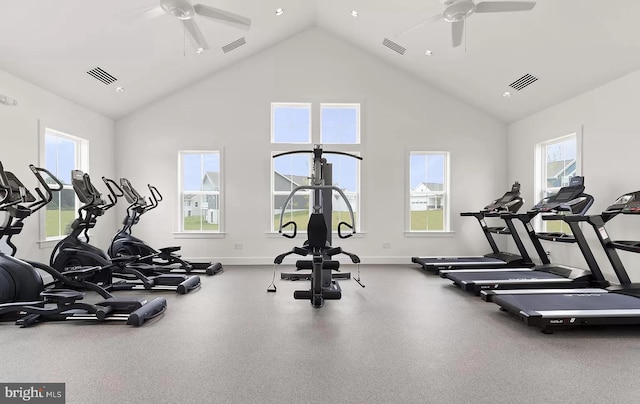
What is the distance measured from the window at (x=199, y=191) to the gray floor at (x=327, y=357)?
137 inches

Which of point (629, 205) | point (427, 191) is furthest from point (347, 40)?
point (629, 205)

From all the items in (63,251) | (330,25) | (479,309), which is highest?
(330,25)

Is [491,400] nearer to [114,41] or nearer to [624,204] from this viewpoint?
[624,204]

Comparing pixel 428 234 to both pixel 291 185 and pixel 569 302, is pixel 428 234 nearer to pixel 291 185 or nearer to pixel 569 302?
pixel 291 185

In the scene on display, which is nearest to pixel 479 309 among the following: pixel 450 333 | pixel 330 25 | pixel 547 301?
pixel 547 301

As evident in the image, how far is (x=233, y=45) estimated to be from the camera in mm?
6500

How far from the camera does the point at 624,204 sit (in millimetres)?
3918

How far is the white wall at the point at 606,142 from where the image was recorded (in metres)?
4.57

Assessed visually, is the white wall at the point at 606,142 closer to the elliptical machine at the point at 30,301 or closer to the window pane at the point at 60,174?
the elliptical machine at the point at 30,301

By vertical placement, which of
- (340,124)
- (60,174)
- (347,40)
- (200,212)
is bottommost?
(200,212)

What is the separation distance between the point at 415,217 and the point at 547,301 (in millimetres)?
3892

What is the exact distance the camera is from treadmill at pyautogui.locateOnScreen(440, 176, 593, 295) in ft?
14.9

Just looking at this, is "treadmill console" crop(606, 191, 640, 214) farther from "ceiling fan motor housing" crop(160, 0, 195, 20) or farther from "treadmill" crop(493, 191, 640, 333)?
"ceiling fan motor housing" crop(160, 0, 195, 20)

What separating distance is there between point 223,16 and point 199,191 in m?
4.03
